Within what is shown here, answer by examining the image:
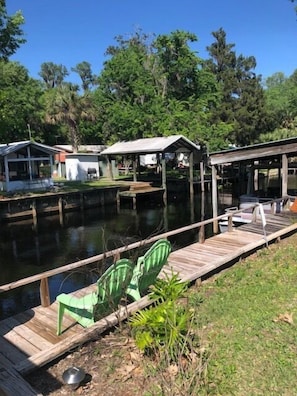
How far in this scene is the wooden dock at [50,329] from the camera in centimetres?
383

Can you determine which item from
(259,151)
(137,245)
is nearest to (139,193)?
(259,151)

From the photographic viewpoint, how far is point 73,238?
1599cm

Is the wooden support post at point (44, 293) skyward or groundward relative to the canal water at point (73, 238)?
skyward

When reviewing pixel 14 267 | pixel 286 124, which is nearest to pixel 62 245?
pixel 14 267

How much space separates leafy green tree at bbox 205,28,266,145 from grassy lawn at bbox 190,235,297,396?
32.9 meters

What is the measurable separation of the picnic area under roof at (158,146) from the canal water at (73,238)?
394 centimetres

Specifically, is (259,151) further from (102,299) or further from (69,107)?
(69,107)

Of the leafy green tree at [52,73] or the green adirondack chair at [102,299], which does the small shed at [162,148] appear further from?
the leafy green tree at [52,73]

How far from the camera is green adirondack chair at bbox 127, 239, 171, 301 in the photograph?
18.1 ft

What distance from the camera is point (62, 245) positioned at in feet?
48.9

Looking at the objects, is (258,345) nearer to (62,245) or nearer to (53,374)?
(53,374)

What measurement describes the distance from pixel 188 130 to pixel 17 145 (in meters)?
14.7

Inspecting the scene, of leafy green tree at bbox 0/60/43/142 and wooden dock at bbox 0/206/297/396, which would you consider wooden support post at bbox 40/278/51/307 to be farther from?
leafy green tree at bbox 0/60/43/142

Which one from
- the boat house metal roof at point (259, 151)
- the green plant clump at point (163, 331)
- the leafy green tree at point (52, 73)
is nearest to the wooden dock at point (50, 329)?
the green plant clump at point (163, 331)
